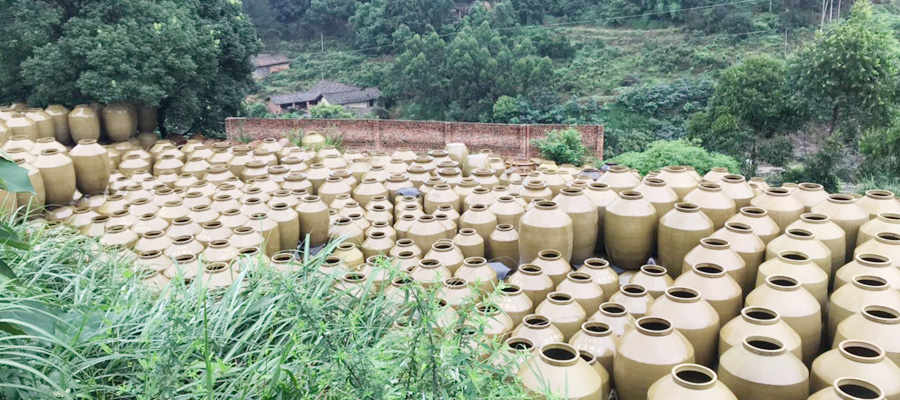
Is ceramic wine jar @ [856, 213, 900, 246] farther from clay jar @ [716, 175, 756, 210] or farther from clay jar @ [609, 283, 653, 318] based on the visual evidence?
clay jar @ [609, 283, 653, 318]

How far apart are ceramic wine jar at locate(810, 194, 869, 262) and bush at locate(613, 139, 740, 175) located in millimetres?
5779

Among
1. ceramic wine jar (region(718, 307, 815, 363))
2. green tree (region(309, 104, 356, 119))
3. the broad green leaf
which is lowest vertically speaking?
green tree (region(309, 104, 356, 119))

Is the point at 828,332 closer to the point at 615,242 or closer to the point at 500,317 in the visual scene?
the point at 615,242

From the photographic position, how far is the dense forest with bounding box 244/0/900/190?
1078 cm

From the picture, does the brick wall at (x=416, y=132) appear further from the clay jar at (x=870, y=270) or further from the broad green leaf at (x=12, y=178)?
the broad green leaf at (x=12, y=178)

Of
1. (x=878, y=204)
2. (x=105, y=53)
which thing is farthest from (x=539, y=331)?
(x=105, y=53)

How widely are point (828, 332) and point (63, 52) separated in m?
10.4

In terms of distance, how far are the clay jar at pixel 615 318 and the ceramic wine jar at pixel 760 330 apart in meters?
0.50

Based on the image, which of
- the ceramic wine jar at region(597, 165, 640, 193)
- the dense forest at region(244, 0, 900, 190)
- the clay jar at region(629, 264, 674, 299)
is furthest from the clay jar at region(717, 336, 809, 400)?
the dense forest at region(244, 0, 900, 190)

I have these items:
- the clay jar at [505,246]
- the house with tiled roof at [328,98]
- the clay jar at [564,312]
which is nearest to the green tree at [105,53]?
the clay jar at [505,246]

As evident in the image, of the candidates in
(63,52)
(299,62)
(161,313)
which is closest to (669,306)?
(161,313)

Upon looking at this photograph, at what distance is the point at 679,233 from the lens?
4.62 meters

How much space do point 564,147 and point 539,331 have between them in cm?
840

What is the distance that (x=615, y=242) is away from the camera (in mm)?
4977
